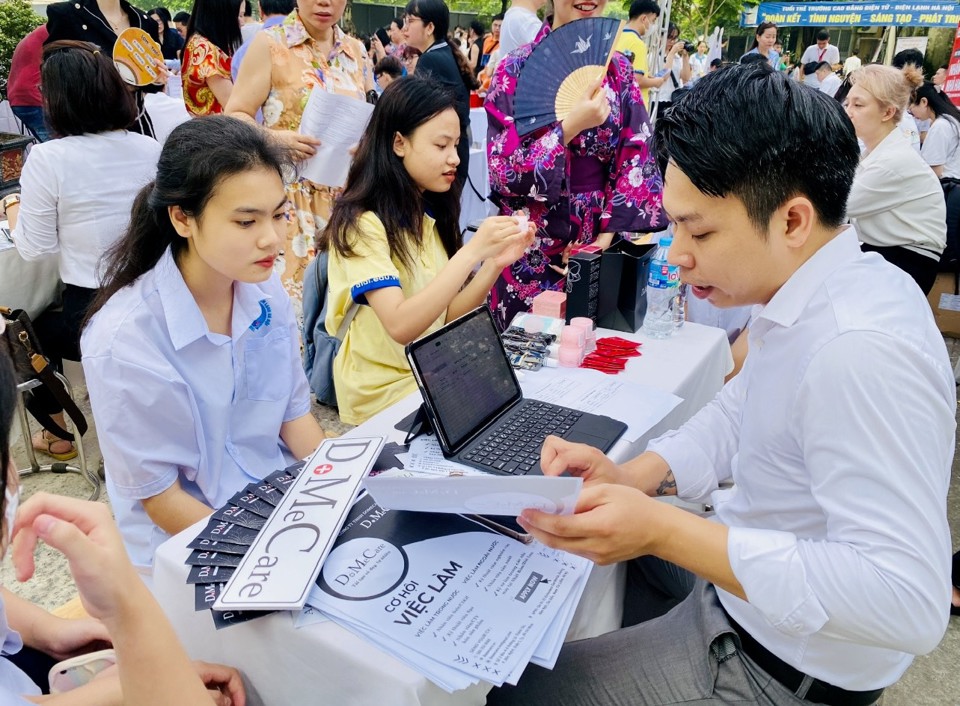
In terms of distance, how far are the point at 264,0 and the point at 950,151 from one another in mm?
5379

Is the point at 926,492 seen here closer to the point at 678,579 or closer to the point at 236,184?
the point at 678,579

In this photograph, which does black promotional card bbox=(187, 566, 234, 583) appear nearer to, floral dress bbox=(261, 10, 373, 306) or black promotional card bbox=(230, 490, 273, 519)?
black promotional card bbox=(230, 490, 273, 519)

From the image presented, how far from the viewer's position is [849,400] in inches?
32.4

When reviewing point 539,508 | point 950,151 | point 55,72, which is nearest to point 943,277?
point 950,151

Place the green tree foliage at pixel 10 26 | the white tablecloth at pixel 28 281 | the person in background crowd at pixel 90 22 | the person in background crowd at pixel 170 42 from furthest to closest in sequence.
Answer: the person in background crowd at pixel 170 42, the green tree foliage at pixel 10 26, the person in background crowd at pixel 90 22, the white tablecloth at pixel 28 281

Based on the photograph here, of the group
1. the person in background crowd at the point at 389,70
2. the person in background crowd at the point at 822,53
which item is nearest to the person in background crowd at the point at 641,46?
the person in background crowd at the point at 389,70

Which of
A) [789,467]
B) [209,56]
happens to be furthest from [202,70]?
[789,467]

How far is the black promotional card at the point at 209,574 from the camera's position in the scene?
37.6 inches

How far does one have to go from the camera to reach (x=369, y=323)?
84.0 inches

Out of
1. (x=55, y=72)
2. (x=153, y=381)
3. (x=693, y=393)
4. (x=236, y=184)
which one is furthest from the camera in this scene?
(x=55, y=72)

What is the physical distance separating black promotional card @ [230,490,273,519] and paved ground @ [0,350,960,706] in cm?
91

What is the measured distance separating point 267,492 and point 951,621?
2.15m

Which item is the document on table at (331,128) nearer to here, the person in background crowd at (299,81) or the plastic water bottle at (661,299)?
the person in background crowd at (299,81)

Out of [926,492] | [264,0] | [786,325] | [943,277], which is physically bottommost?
[943,277]
